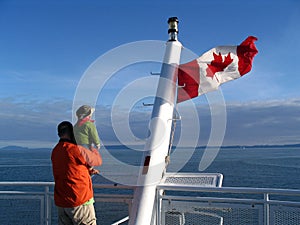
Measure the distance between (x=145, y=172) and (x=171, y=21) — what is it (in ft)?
8.25

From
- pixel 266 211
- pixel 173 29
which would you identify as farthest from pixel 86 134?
pixel 173 29

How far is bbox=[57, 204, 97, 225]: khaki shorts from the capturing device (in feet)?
12.1

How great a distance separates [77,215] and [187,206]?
1.39 metres

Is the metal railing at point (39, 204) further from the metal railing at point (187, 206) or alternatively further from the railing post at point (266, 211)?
the railing post at point (266, 211)

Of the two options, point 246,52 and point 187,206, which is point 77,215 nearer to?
point 187,206

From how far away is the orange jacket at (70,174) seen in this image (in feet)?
11.7

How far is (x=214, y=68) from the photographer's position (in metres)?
5.80

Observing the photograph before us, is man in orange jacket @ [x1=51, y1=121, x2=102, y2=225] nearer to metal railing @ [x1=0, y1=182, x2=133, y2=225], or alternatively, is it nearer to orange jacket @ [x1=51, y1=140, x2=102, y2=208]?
orange jacket @ [x1=51, y1=140, x2=102, y2=208]

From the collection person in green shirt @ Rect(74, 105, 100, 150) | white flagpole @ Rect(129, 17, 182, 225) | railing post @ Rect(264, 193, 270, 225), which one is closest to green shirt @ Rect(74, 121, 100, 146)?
person in green shirt @ Rect(74, 105, 100, 150)

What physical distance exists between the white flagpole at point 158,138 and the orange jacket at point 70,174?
859 millimetres

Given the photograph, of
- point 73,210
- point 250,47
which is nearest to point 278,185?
point 250,47

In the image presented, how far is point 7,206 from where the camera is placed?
4715 mm

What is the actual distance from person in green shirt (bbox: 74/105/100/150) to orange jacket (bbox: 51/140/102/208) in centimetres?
13

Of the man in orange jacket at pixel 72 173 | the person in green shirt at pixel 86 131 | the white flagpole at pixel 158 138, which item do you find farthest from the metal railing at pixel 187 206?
the person in green shirt at pixel 86 131
